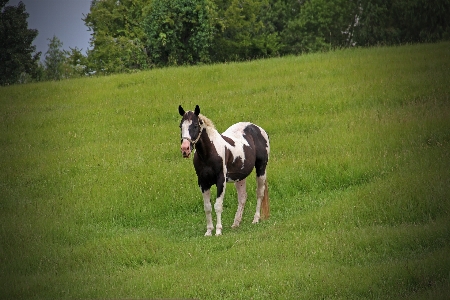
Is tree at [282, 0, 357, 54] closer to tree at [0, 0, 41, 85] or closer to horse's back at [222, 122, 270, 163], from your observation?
tree at [0, 0, 41, 85]

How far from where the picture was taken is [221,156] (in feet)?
52.7

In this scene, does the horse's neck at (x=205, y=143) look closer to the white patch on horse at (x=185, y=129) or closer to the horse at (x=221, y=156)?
the horse at (x=221, y=156)

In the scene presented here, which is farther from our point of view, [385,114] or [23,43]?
[23,43]

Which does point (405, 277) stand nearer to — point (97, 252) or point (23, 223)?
point (97, 252)

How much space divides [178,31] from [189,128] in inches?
1337

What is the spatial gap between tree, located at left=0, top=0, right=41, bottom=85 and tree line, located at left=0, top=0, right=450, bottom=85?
1.64 metres

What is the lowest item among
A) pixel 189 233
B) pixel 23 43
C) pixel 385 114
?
pixel 189 233

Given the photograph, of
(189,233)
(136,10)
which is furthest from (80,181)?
(136,10)

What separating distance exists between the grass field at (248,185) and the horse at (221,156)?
70 centimetres

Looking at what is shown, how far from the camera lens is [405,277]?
11.9 m

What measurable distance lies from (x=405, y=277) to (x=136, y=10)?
50367mm

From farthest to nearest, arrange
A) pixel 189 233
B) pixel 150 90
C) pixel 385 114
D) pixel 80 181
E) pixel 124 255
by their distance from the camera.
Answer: pixel 150 90
pixel 385 114
pixel 80 181
pixel 189 233
pixel 124 255

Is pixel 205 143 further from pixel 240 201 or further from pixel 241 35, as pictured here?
pixel 241 35

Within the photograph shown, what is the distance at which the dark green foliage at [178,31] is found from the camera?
154 feet
